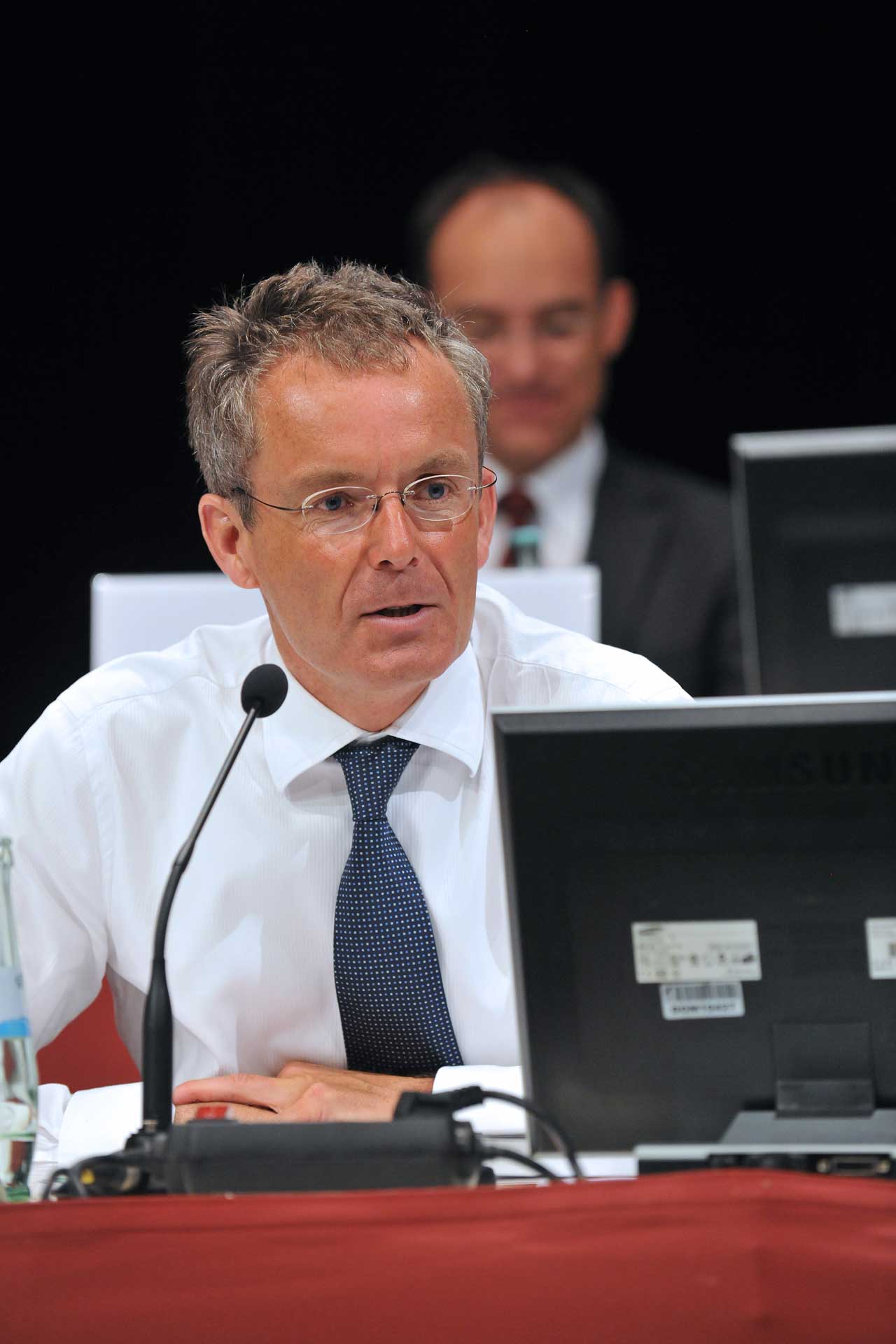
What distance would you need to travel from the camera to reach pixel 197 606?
2.16 metres

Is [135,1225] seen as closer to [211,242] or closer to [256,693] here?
[256,693]

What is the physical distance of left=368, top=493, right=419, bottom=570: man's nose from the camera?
154cm

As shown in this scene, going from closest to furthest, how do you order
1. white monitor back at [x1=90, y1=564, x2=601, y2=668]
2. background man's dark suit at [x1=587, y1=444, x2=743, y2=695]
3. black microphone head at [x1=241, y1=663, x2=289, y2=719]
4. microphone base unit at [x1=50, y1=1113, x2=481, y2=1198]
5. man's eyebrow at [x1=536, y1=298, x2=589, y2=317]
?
microphone base unit at [x1=50, y1=1113, x2=481, y2=1198] → black microphone head at [x1=241, y1=663, x2=289, y2=719] → white monitor back at [x1=90, y1=564, x2=601, y2=668] → background man's dark suit at [x1=587, y1=444, x2=743, y2=695] → man's eyebrow at [x1=536, y1=298, x2=589, y2=317]

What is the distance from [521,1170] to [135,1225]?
314mm

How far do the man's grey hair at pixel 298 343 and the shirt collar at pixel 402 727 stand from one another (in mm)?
218

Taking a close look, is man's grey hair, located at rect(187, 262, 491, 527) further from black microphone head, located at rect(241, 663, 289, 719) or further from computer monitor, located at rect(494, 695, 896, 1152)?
computer monitor, located at rect(494, 695, 896, 1152)

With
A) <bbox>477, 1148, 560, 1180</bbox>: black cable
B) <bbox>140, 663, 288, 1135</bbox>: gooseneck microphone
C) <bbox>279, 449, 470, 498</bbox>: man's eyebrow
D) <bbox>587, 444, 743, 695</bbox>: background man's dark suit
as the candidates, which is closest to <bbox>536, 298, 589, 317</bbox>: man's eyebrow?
<bbox>587, 444, 743, 695</bbox>: background man's dark suit

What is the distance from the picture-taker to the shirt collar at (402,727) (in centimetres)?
166

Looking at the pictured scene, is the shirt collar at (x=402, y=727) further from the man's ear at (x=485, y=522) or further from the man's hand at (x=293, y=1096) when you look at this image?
the man's hand at (x=293, y=1096)

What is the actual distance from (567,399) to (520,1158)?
9.58 feet

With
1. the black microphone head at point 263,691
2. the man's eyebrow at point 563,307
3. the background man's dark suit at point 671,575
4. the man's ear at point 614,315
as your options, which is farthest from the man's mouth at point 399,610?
the man's ear at point 614,315

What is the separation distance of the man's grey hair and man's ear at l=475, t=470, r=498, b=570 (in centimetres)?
5

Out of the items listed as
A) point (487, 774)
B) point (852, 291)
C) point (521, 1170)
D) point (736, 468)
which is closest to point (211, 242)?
point (852, 291)

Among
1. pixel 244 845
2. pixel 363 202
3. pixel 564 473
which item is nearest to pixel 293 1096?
pixel 244 845
